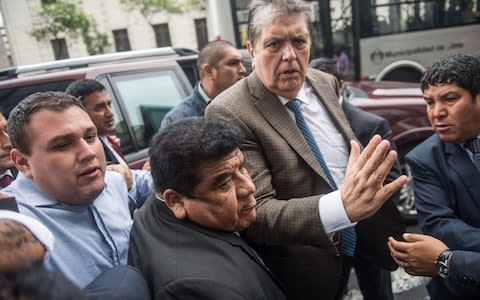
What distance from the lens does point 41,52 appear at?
2456 cm

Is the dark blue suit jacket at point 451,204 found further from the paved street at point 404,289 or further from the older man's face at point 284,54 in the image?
the paved street at point 404,289

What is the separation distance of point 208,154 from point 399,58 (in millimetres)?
7704

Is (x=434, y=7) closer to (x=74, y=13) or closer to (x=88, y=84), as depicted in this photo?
(x=88, y=84)

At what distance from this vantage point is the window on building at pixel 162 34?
1117 inches

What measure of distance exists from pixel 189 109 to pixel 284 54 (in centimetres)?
146

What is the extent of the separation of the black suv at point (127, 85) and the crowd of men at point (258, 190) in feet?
3.54

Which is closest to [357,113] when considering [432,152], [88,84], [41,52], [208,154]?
[432,152]

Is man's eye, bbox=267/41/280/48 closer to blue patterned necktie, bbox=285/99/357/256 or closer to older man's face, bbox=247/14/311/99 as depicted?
older man's face, bbox=247/14/311/99

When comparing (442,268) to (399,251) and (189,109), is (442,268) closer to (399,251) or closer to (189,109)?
(399,251)

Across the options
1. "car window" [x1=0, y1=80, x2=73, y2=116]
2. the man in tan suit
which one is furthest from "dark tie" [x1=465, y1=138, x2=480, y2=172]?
"car window" [x1=0, y1=80, x2=73, y2=116]

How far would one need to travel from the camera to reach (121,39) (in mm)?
28125

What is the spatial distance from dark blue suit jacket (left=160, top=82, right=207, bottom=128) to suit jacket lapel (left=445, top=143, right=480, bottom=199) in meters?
1.77

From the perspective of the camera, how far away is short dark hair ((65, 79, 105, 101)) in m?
2.76

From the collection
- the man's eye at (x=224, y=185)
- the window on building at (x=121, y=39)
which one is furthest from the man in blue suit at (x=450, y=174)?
the window on building at (x=121, y=39)
